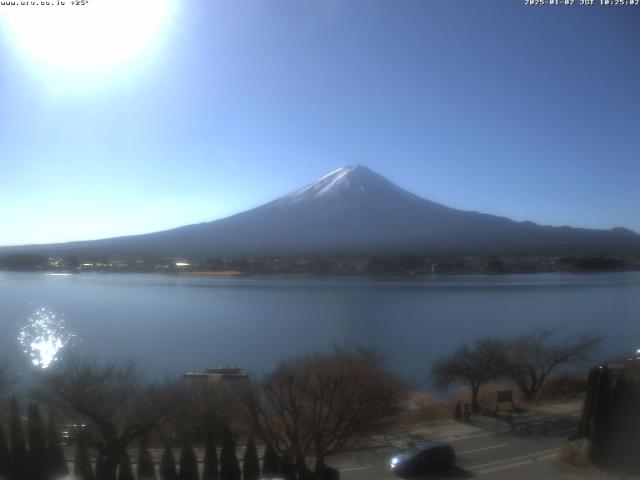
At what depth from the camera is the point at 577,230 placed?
42500 millimetres

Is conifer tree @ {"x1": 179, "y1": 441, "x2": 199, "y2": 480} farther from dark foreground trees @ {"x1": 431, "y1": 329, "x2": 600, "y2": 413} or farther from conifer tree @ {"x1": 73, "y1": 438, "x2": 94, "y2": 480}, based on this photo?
dark foreground trees @ {"x1": 431, "y1": 329, "x2": 600, "y2": 413}

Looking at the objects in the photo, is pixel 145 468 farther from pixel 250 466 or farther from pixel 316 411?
pixel 316 411

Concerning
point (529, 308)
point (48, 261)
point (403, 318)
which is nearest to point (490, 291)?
point (529, 308)

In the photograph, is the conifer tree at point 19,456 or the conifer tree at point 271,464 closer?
the conifer tree at point 19,456

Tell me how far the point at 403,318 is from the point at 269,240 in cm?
2039

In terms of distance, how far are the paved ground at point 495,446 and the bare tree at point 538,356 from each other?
2.11 meters

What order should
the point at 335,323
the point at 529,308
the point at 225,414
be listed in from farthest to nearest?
the point at 529,308, the point at 335,323, the point at 225,414

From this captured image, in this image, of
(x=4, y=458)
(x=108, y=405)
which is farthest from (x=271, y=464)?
(x=4, y=458)

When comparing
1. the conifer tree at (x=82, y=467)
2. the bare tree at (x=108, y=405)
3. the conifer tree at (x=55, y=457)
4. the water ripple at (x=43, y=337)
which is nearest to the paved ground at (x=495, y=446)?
the bare tree at (x=108, y=405)

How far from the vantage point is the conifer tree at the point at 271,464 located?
5.39 m

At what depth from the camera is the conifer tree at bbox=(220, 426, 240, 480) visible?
5.20 meters

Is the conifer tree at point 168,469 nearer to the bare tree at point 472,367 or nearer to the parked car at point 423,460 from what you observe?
the parked car at point 423,460

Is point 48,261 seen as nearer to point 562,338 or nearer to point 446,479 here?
point 562,338

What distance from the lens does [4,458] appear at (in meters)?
5.07
